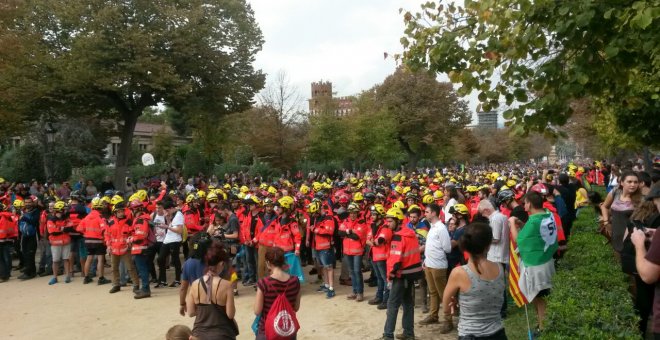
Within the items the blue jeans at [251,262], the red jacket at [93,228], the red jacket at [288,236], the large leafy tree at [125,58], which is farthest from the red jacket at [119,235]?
the large leafy tree at [125,58]

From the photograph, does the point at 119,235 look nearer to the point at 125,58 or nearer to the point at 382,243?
the point at 382,243

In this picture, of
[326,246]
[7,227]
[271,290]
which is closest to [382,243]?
[326,246]

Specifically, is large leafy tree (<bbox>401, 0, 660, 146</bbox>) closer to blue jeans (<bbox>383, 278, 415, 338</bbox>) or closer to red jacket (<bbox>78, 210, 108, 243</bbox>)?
blue jeans (<bbox>383, 278, 415, 338</bbox>)

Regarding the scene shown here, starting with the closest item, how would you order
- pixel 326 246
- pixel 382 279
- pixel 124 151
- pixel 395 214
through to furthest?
pixel 395 214, pixel 382 279, pixel 326 246, pixel 124 151

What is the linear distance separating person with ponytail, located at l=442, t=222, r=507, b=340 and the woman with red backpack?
162 centimetres

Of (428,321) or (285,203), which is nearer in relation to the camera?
(428,321)

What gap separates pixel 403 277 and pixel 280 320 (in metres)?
2.86

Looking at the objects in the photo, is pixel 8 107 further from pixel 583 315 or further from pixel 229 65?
pixel 583 315

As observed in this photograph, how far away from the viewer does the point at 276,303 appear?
4.96 m

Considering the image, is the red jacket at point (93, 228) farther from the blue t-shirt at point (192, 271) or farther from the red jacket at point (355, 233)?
the blue t-shirt at point (192, 271)

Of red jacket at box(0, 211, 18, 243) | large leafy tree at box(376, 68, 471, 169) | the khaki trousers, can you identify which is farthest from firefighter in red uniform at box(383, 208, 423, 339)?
large leafy tree at box(376, 68, 471, 169)

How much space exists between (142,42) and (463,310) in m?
21.9

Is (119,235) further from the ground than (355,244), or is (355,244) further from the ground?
(119,235)

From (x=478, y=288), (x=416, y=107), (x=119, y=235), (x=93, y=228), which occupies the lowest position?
(x=119, y=235)
